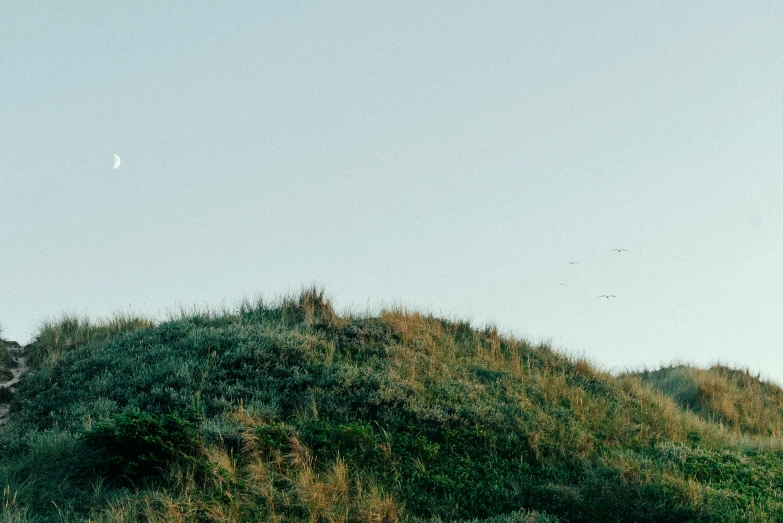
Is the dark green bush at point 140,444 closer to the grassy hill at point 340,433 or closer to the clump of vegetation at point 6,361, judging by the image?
the grassy hill at point 340,433

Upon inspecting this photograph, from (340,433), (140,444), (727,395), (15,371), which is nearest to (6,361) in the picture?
(15,371)

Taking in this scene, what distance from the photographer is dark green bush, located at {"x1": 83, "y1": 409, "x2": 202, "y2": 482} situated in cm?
983

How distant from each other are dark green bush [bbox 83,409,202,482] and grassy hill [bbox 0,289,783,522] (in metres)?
0.03

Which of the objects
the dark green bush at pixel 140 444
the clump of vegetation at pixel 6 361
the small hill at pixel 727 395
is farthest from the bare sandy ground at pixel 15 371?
the small hill at pixel 727 395

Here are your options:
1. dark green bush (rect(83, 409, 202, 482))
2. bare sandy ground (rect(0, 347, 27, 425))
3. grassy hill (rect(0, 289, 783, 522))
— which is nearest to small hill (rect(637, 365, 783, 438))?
grassy hill (rect(0, 289, 783, 522))

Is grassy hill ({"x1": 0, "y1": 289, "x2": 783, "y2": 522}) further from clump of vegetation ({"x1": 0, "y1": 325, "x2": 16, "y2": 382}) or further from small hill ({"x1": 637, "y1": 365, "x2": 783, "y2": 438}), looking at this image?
small hill ({"x1": 637, "y1": 365, "x2": 783, "y2": 438})

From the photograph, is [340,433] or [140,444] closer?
[140,444]

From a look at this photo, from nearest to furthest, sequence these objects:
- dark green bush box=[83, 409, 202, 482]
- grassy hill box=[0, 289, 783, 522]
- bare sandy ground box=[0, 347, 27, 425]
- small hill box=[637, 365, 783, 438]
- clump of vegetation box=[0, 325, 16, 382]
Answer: grassy hill box=[0, 289, 783, 522]
dark green bush box=[83, 409, 202, 482]
bare sandy ground box=[0, 347, 27, 425]
clump of vegetation box=[0, 325, 16, 382]
small hill box=[637, 365, 783, 438]

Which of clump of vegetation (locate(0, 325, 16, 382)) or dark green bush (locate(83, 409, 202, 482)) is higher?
clump of vegetation (locate(0, 325, 16, 382))

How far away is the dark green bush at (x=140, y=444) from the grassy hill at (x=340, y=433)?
29 millimetres

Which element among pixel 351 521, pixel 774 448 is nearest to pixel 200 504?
pixel 351 521

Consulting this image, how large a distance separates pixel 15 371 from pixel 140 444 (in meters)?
7.66

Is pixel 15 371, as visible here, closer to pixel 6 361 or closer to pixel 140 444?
pixel 6 361

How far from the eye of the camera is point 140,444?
32.5ft
